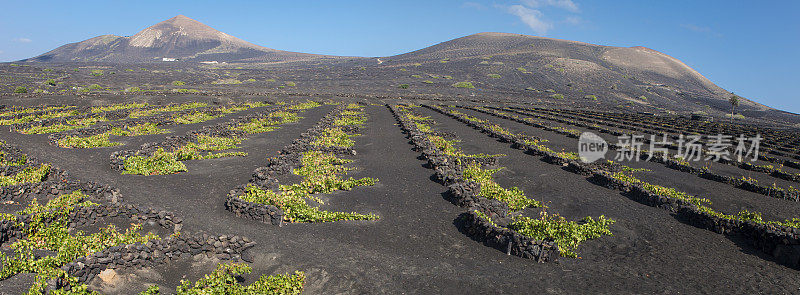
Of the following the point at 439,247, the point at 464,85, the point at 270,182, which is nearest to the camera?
the point at 439,247

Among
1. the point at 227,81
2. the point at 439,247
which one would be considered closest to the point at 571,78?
the point at 227,81

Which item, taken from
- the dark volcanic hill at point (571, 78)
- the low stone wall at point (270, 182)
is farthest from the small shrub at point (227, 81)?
the low stone wall at point (270, 182)

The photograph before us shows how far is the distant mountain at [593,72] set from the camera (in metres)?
115

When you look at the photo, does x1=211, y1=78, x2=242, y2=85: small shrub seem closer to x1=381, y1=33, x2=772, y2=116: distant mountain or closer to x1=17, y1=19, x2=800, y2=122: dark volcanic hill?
x1=17, y1=19, x2=800, y2=122: dark volcanic hill

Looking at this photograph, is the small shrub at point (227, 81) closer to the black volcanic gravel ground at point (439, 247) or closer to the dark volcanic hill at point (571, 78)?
the dark volcanic hill at point (571, 78)

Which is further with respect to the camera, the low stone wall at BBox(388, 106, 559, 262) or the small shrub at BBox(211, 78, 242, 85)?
the small shrub at BBox(211, 78, 242, 85)

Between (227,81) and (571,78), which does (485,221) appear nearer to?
(227,81)

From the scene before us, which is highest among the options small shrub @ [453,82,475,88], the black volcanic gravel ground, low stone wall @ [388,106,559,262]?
small shrub @ [453,82,475,88]

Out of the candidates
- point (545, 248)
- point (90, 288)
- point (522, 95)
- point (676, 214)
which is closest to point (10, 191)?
point (90, 288)

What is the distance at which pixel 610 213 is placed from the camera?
14.8 metres

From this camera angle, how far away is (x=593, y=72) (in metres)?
136

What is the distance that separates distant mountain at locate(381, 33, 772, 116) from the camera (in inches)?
4545

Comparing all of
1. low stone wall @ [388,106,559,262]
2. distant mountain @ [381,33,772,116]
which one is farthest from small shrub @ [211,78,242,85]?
low stone wall @ [388,106,559,262]

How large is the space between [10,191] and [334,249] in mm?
11895
